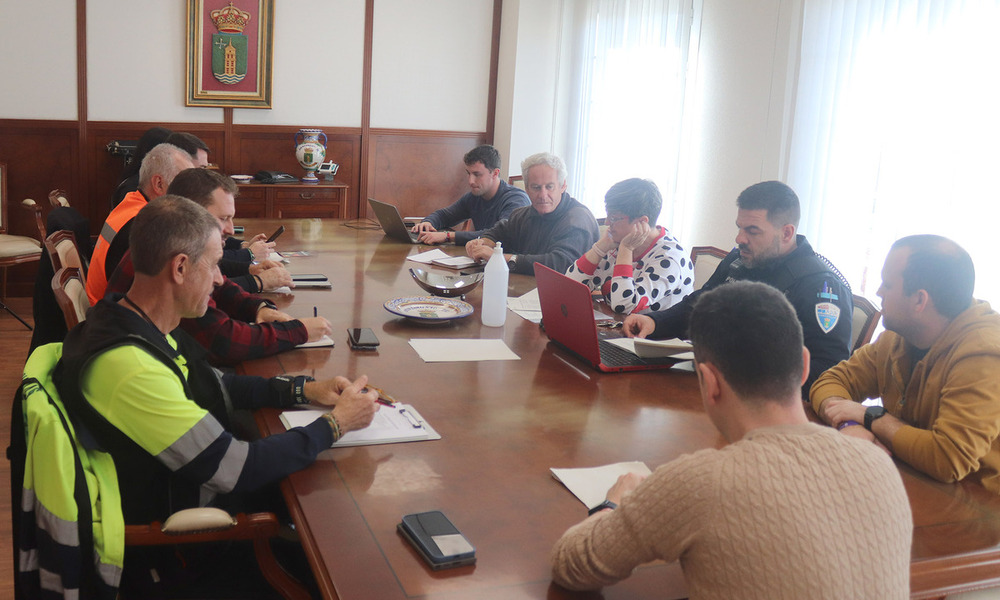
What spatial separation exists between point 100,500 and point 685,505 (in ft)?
3.52

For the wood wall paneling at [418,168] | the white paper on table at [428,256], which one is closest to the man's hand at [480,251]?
the white paper on table at [428,256]

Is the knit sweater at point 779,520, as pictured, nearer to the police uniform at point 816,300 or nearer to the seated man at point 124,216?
the police uniform at point 816,300

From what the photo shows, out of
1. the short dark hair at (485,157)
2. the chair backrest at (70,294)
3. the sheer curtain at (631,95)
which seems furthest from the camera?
the sheer curtain at (631,95)

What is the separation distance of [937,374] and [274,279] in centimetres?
217

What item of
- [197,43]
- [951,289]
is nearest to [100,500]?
[951,289]

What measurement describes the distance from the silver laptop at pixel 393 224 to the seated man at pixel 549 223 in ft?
1.47

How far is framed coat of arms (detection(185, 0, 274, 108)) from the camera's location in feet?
19.9

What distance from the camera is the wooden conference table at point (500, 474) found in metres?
1.28

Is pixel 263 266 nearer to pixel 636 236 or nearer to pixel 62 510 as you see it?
pixel 636 236

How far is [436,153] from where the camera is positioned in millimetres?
6922

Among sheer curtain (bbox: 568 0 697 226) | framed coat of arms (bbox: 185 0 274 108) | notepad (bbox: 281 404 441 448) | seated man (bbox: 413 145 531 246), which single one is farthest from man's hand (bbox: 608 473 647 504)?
framed coat of arms (bbox: 185 0 274 108)

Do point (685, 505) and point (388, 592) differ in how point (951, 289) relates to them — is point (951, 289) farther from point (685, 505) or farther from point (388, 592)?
point (388, 592)

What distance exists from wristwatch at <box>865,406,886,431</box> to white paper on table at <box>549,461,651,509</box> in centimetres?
53

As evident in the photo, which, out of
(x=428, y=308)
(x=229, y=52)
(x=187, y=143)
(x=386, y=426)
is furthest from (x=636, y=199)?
(x=229, y=52)
